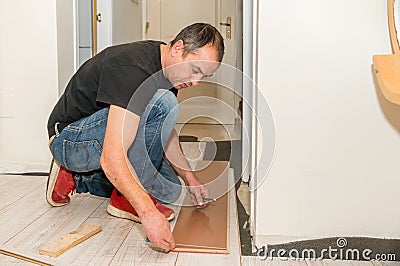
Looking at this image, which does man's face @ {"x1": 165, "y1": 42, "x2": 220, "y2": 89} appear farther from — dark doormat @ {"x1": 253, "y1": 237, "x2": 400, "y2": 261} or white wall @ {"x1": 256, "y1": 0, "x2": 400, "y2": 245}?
dark doormat @ {"x1": 253, "y1": 237, "x2": 400, "y2": 261}

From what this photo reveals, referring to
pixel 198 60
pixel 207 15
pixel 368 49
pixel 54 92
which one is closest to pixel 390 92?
pixel 368 49

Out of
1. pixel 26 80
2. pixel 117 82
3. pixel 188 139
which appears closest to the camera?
pixel 117 82

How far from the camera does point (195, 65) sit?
130 centimetres

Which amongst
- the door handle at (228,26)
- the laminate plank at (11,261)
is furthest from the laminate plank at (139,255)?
the door handle at (228,26)

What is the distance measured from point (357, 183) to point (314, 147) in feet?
0.49

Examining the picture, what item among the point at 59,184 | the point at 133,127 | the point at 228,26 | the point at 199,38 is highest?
the point at 228,26

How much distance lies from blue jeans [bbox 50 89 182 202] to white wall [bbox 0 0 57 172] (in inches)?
30.5

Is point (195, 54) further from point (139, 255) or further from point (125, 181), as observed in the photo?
point (139, 255)

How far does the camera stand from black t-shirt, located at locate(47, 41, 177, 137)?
4.17 ft

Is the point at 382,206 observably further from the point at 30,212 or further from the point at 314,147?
the point at 30,212

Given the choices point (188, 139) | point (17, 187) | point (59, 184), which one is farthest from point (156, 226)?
point (188, 139)

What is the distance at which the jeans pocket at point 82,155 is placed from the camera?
1.57 meters

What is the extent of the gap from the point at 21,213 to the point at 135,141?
1.79ft

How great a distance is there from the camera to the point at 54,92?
2.39m
